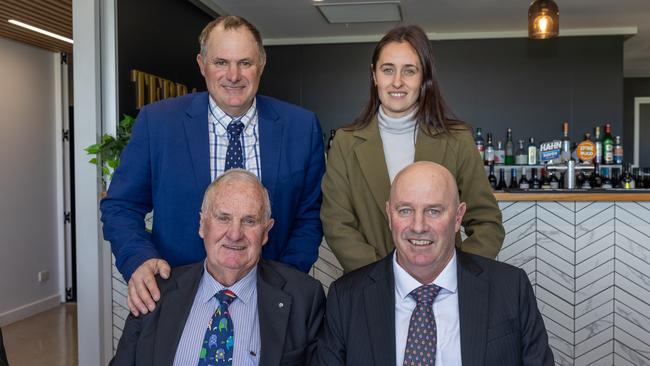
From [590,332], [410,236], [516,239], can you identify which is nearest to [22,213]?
[516,239]

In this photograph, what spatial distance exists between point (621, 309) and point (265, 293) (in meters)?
2.70

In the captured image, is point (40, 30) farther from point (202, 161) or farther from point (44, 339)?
point (202, 161)

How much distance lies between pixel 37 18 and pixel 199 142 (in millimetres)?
4002

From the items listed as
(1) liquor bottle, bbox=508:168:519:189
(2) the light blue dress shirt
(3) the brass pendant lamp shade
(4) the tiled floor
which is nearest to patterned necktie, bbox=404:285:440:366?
(2) the light blue dress shirt

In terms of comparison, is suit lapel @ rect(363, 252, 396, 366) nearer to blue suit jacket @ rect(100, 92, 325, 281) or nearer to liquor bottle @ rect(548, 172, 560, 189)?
blue suit jacket @ rect(100, 92, 325, 281)

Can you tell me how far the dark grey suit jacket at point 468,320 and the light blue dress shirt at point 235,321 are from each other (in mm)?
183

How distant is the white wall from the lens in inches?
245

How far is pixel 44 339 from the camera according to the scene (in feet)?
18.2

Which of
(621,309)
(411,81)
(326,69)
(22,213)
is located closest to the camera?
(411,81)

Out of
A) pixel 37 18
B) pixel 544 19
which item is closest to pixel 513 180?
pixel 544 19

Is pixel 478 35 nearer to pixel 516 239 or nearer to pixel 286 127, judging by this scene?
pixel 516 239

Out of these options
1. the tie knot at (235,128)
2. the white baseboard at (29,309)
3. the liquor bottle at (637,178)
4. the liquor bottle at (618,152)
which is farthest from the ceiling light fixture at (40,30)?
the liquor bottle at (637,178)

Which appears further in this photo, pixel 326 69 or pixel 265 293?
pixel 326 69

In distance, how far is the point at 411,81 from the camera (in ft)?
6.41
